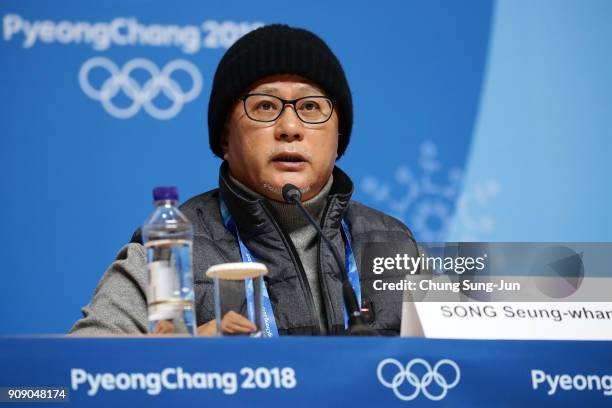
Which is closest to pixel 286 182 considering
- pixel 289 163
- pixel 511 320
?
pixel 289 163

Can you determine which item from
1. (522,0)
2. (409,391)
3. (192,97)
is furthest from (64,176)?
(409,391)

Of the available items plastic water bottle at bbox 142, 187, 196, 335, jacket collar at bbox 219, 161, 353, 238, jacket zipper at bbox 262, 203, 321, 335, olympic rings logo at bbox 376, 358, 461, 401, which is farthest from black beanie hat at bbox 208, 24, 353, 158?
olympic rings logo at bbox 376, 358, 461, 401

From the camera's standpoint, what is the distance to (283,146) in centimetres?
229

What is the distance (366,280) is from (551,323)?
0.81 metres

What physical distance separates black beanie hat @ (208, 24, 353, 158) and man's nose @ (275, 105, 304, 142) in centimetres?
10

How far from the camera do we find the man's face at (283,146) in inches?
90.3

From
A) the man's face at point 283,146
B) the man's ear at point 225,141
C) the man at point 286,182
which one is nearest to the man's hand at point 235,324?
the man at point 286,182

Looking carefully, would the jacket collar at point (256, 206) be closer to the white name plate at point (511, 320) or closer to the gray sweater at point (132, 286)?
the gray sweater at point (132, 286)

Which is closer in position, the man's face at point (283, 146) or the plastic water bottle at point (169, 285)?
the plastic water bottle at point (169, 285)

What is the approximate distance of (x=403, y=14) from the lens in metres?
2.91

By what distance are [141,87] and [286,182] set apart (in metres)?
0.69

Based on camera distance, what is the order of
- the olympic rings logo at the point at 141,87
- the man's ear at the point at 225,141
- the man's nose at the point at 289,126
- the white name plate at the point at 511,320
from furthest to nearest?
the olympic rings logo at the point at 141,87 < the man's ear at the point at 225,141 < the man's nose at the point at 289,126 < the white name plate at the point at 511,320

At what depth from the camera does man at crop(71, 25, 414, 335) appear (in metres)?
2.17

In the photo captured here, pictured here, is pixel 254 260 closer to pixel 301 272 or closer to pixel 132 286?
pixel 301 272
